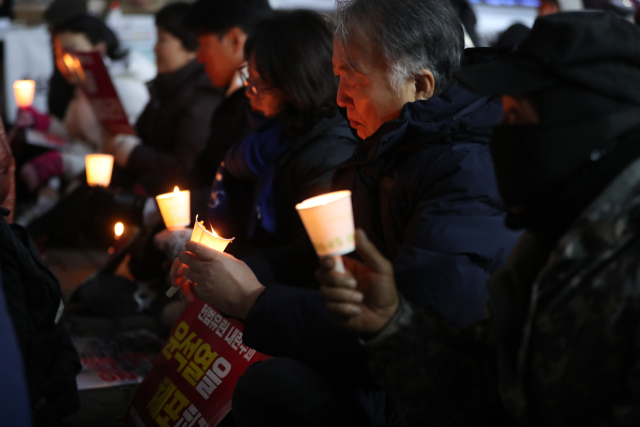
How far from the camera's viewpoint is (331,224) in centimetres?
136

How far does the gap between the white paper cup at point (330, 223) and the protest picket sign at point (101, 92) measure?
4.05 meters

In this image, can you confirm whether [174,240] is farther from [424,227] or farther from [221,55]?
[221,55]

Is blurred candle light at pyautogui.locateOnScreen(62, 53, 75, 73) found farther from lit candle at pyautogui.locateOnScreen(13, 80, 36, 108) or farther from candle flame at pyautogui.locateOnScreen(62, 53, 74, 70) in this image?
lit candle at pyautogui.locateOnScreen(13, 80, 36, 108)

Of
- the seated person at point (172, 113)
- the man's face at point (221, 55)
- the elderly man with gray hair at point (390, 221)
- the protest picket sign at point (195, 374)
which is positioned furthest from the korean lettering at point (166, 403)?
the man's face at point (221, 55)

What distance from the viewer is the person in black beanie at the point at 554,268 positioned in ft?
4.06

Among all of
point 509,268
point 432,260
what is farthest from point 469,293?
point 509,268

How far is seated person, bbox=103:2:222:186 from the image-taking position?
4660mm

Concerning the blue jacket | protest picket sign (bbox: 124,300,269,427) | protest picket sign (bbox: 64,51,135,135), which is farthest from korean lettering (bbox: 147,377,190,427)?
protest picket sign (bbox: 64,51,135,135)

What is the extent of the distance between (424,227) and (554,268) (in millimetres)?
650

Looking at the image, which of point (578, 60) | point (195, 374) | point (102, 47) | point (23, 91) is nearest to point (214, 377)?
point (195, 374)

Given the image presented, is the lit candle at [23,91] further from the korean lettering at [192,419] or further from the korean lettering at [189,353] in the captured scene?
the korean lettering at [192,419]

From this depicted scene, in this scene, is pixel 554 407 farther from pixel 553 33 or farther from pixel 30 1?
pixel 30 1

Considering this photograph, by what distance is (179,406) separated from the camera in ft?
→ 8.10

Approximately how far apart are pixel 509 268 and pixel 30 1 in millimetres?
9292
